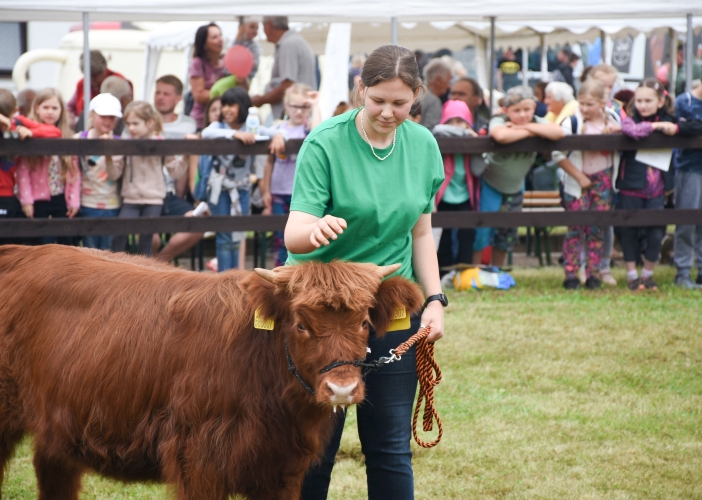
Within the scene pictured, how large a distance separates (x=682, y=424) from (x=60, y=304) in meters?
3.78

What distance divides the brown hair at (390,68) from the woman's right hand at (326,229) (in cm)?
55

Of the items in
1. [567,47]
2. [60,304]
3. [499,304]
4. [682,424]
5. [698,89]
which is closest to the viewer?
[60,304]

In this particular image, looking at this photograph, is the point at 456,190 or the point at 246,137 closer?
the point at 246,137

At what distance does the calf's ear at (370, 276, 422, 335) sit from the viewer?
3111mm

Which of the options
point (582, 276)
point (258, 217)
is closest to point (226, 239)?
point (258, 217)

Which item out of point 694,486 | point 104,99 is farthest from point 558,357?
point 104,99

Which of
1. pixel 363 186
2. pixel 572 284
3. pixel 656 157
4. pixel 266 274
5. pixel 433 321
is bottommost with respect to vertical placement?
pixel 572 284

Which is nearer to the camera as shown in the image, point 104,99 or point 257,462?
point 257,462

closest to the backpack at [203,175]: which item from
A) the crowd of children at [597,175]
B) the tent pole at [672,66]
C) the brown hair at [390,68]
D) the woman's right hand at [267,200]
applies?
the woman's right hand at [267,200]

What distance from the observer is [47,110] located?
27.5 feet

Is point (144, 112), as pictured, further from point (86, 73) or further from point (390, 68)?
point (390, 68)

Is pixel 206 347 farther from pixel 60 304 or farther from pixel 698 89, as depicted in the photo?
pixel 698 89

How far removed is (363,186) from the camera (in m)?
3.10

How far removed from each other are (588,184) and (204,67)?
15.7 feet
